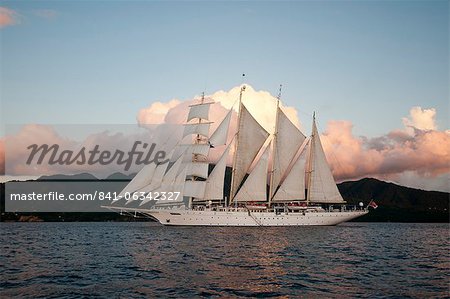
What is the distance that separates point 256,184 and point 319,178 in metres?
16.0

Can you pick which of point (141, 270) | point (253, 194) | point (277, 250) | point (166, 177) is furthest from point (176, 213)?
point (141, 270)

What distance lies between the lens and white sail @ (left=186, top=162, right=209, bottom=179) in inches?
3868

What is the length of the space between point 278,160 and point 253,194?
10108mm

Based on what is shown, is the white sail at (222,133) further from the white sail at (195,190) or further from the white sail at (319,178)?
the white sail at (319,178)

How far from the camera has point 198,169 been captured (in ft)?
324

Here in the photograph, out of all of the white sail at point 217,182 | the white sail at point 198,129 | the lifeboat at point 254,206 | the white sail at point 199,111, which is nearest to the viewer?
the white sail at point 217,182

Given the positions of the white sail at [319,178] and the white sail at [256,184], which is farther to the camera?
the white sail at [319,178]

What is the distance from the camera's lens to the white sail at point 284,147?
10075 centimetres

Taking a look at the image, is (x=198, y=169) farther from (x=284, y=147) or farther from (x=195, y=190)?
(x=284, y=147)

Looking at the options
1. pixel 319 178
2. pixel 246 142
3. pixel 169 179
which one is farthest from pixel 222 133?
pixel 319 178

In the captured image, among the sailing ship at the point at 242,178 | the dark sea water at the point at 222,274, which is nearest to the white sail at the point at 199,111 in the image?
the sailing ship at the point at 242,178

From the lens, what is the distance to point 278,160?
100688 mm

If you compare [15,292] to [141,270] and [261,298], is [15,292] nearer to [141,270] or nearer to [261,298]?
[141,270]

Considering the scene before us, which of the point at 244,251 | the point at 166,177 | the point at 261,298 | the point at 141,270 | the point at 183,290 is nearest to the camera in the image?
the point at 261,298
